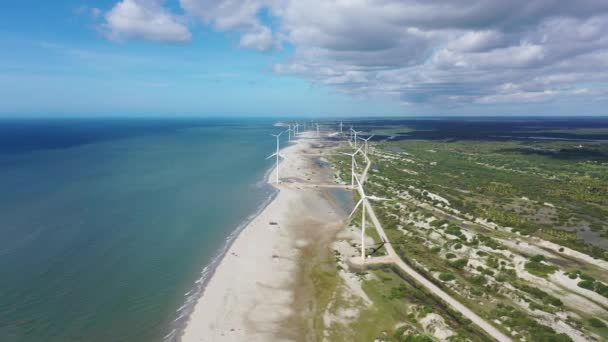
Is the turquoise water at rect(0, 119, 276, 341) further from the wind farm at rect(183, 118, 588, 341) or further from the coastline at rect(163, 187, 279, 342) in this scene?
the wind farm at rect(183, 118, 588, 341)

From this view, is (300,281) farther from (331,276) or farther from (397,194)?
(397,194)

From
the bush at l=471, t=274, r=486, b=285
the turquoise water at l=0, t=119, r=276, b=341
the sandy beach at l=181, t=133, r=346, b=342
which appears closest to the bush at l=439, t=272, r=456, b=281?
the bush at l=471, t=274, r=486, b=285

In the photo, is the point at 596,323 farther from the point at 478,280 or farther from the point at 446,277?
the point at 446,277

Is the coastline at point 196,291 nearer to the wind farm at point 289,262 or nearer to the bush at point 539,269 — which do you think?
the wind farm at point 289,262

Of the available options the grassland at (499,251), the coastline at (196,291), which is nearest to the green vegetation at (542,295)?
the grassland at (499,251)

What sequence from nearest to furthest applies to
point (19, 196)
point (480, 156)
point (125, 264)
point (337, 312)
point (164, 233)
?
point (337, 312) < point (125, 264) < point (164, 233) < point (19, 196) < point (480, 156)

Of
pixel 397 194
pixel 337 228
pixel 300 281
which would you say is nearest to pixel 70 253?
pixel 300 281

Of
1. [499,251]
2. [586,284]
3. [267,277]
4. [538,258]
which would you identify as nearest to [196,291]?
[267,277]

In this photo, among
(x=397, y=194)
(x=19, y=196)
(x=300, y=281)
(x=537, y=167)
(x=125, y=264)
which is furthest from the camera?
(x=537, y=167)
